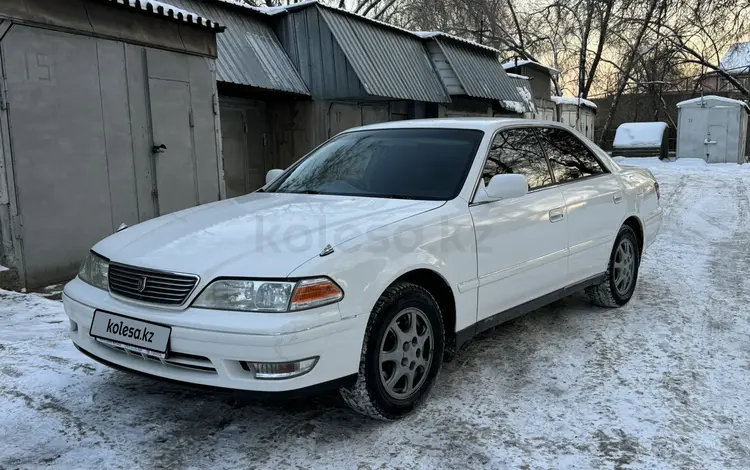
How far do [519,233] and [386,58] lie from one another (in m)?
8.17

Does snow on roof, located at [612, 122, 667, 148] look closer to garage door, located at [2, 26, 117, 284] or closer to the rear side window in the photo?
the rear side window

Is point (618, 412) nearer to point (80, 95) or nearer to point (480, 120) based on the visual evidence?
point (480, 120)

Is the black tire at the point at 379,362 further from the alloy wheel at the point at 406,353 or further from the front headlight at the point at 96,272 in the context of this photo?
the front headlight at the point at 96,272

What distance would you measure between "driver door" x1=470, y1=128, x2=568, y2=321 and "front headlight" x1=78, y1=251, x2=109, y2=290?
2002mm

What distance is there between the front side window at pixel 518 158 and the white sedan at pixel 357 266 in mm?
12

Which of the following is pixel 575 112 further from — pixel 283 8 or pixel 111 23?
pixel 111 23

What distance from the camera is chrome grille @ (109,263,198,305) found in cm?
280

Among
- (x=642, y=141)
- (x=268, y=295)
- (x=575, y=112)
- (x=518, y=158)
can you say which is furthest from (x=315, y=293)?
(x=575, y=112)

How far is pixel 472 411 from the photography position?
10.7 ft

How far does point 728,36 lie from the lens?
85.1 feet

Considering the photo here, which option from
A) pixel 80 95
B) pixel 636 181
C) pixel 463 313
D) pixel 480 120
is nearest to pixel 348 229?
pixel 463 313

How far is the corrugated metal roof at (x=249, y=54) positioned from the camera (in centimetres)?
935

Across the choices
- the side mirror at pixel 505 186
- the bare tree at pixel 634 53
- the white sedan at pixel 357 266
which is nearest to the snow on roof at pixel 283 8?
the white sedan at pixel 357 266

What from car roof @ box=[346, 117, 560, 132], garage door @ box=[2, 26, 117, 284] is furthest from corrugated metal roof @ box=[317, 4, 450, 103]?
car roof @ box=[346, 117, 560, 132]
